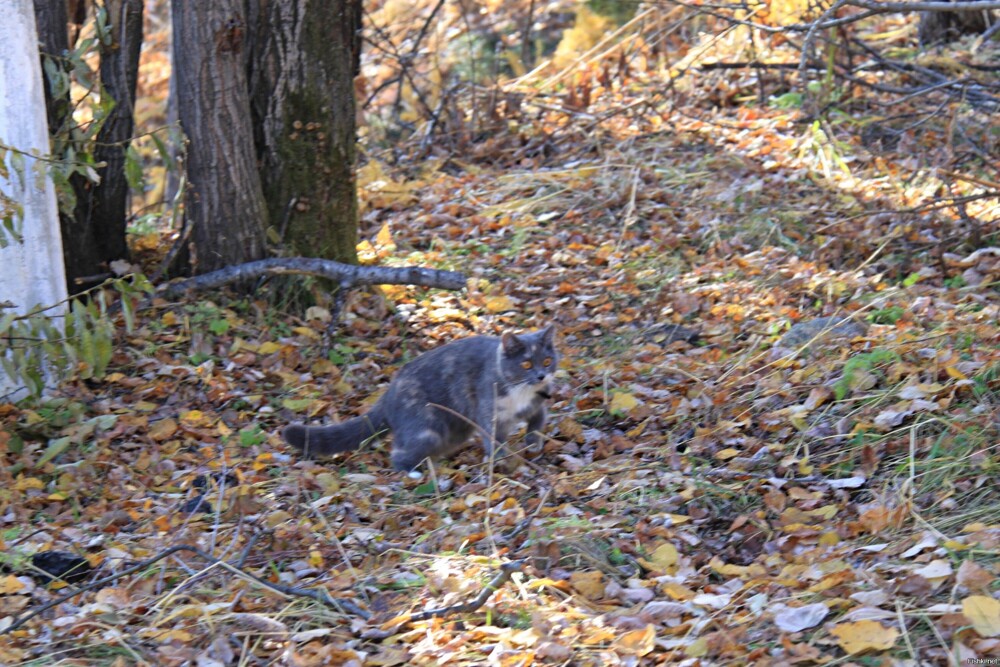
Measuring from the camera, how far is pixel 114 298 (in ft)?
24.6

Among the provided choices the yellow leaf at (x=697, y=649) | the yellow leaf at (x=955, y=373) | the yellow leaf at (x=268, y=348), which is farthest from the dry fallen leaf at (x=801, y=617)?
the yellow leaf at (x=268, y=348)

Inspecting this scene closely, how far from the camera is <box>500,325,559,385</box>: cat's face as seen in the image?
6.24 metres

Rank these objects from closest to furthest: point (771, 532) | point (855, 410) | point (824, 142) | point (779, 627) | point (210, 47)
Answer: point (779, 627) < point (771, 532) < point (855, 410) < point (210, 47) < point (824, 142)

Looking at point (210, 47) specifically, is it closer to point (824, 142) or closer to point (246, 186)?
point (246, 186)

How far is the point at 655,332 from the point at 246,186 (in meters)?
3.10

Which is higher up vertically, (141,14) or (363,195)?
(141,14)

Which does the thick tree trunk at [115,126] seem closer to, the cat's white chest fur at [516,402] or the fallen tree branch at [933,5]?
the cat's white chest fur at [516,402]

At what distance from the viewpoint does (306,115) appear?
7.86 metres

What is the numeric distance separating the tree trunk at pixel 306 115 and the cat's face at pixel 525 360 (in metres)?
2.29

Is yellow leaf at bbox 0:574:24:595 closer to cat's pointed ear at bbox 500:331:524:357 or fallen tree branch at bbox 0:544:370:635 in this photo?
fallen tree branch at bbox 0:544:370:635

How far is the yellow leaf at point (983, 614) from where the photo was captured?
3.96 metres

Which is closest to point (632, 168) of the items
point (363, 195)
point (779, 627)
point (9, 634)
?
point (363, 195)

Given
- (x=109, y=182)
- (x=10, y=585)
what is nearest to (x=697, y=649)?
(x=10, y=585)

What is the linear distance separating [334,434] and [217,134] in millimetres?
2519
